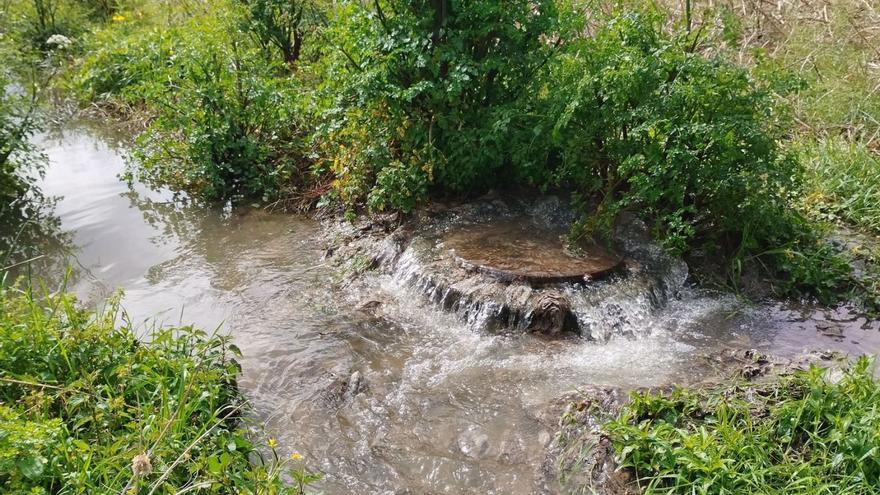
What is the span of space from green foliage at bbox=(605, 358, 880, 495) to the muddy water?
543mm

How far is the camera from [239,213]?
7082 millimetres

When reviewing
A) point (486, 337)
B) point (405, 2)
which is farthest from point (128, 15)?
point (486, 337)

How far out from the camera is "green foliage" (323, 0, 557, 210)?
563 cm

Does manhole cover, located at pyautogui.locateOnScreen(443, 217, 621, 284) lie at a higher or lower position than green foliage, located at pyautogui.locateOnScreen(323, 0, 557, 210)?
lower

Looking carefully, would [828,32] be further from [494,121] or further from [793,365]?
[793,365]

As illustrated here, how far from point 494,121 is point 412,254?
133 centimetres

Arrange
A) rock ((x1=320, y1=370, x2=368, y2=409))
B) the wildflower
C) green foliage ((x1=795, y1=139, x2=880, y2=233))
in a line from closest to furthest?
the wildflower, rock ((x1=320, y1=370, x2=368, y2=409)), green foliage ((x1=795, y1=139, x2=880, y2=233))

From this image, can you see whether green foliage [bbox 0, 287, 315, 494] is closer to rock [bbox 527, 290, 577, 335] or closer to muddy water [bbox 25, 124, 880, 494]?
muddy water [bbox 25, 124, 880, 494]

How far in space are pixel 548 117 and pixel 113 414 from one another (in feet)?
12.6

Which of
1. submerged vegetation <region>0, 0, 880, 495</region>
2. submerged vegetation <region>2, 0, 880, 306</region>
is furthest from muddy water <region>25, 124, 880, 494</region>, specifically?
submerged vegetation <region>2, 0, 880, 306</region>

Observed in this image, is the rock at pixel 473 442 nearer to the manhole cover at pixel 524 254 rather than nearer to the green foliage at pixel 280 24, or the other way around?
the manhole cover at pixel 524 254

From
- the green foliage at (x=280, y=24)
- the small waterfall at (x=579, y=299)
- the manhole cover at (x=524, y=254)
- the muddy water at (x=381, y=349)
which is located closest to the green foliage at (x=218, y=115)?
the green foliage at (x=280, y=24)

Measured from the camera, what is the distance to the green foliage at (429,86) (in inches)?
222

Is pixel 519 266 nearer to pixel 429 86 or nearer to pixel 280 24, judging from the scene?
pixel 429 86
